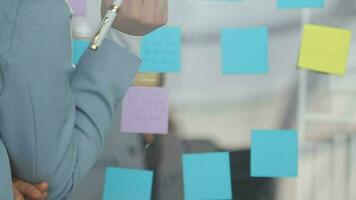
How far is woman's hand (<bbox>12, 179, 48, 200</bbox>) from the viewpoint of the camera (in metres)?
0.56

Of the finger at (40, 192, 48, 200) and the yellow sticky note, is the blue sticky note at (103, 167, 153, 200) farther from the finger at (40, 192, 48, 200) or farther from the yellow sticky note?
the finger at (40, 192, 48, 200)

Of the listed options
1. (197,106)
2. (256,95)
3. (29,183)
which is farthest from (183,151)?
(29,183)

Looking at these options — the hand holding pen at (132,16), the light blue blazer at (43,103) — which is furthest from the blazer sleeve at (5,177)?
the hand holding pen at (132,16)

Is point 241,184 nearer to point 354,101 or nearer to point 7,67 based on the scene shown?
point 354,101

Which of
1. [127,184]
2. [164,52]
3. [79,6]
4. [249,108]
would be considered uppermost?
[79,6]

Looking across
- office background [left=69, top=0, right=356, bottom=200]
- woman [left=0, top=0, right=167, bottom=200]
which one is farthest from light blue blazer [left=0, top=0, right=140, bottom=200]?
office background [left=69, top=0, right=356, bottom=200]

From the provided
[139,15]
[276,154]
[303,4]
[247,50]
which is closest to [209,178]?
[276,154]

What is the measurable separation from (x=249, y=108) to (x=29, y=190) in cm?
71

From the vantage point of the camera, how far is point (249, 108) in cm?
120

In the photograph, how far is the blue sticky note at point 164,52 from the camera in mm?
1195

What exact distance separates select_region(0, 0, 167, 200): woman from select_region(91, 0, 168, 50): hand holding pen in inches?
1.4

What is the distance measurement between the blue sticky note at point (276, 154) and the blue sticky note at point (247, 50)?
0.48ft

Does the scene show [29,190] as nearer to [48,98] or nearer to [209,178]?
[48,98]

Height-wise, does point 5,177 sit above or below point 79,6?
below
